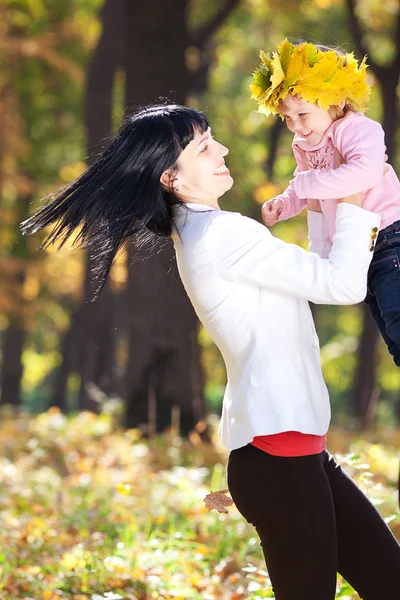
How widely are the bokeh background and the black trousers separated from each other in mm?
752

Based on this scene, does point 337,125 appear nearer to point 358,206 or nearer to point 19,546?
point 358,206

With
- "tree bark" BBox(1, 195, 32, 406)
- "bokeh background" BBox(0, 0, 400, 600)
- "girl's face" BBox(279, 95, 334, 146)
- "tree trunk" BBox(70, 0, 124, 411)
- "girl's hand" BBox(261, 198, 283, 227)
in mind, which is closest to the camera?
"girl's face" BBox(279, 95, 334, 146)

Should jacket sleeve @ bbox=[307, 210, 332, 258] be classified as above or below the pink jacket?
below

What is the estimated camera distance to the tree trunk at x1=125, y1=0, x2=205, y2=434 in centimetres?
954

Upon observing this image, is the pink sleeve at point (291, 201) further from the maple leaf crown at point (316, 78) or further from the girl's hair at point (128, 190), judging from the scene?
the girl's hair at point (128, 190)

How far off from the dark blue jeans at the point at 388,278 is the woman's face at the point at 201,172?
0.59 meters

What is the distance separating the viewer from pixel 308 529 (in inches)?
106

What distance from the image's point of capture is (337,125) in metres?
3.16

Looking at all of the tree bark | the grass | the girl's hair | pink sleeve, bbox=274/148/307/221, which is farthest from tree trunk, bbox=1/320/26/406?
the girl's hair

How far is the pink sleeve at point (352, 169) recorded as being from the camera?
2939mm

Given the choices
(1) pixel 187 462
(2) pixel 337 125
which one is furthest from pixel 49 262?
(2) pixel 337 125

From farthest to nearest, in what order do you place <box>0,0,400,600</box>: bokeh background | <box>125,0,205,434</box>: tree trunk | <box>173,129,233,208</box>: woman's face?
1. <box>125,0,205,434</box>: tree trunk
2. <box>0,0,400,600</box>: bokeh background
3. <box>173,129,233,208</box>: woman's face

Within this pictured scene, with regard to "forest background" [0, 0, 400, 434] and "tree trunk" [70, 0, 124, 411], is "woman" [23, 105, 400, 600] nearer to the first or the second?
"forest background" [0, 0, 400, 434]

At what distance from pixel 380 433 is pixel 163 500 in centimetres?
700
